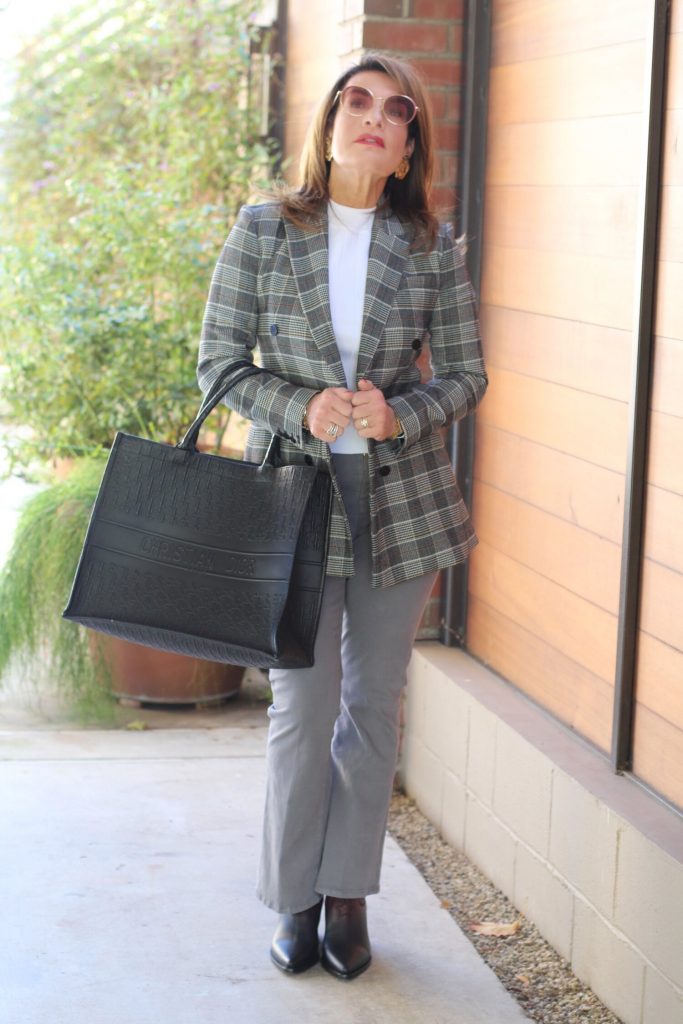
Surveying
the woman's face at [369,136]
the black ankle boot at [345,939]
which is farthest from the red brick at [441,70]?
the black ankle boot at [345,939]

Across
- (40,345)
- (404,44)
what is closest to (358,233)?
(404,44)

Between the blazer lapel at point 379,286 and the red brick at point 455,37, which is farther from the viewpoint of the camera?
the red brick at point 455,37

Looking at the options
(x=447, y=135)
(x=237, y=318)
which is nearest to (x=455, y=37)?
(x=447, y=135)

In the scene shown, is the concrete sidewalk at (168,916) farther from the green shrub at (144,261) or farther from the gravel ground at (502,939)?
the green shrub at (144,261)

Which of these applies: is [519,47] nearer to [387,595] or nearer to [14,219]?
[387,595]

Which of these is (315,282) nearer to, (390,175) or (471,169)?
(390,175)

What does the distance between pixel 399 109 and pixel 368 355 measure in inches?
18.0

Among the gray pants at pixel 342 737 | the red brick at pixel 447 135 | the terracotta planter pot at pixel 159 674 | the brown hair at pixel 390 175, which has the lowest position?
the terracotta planter pot at pixel 159 674

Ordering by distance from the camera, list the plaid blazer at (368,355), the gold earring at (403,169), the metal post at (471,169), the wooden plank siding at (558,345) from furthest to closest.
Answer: the metal post at (471,169) < the wooden plank siding at (558,345) < the gold earring at (403,169) < the plaid blazer at (368,355)

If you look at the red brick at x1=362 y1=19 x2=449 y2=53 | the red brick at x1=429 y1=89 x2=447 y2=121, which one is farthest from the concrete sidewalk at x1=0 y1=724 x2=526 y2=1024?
the red brick at x1=362 y1=19 x2=449 y2=53

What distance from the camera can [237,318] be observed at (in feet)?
8.27

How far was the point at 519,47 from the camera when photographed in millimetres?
3207

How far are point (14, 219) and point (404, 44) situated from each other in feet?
14.5

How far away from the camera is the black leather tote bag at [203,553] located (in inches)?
93.4
